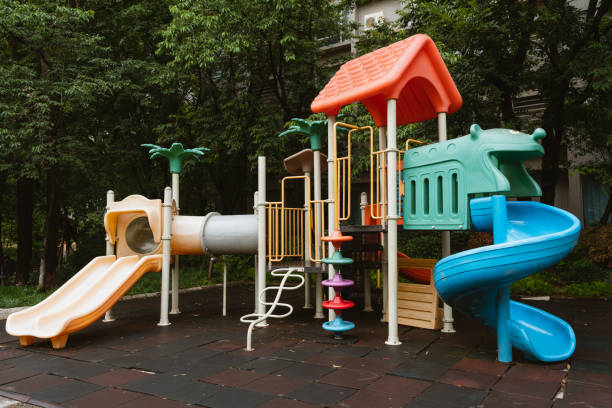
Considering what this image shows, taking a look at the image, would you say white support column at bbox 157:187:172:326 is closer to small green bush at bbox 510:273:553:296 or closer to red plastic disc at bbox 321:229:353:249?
red plastic disc at bbox 321:229:353:249

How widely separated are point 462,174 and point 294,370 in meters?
2.79

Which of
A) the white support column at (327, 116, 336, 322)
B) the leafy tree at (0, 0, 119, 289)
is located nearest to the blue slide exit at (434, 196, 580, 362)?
the white support column at (327, 116, 336, 322)

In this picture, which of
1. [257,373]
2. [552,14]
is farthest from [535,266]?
[552,14]

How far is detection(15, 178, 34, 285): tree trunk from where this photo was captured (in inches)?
483

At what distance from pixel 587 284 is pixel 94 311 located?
9.50 m

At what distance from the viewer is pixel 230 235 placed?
6.71 m

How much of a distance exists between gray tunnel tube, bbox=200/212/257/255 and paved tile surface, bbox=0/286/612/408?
3.78 feet

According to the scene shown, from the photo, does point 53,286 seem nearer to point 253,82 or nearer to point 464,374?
point 253,82

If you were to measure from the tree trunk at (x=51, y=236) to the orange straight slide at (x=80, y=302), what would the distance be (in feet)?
15.0

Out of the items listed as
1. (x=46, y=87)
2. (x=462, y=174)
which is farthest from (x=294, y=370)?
(x=46, y=87)

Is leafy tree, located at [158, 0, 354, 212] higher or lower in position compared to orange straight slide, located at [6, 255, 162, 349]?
higher

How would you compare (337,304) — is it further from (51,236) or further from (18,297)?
(51,236)

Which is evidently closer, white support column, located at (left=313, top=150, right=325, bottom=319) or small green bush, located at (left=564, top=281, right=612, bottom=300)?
white support column, located at (left=313, top=150, right=325, bottom=319)

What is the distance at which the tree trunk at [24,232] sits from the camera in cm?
1226
